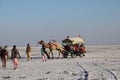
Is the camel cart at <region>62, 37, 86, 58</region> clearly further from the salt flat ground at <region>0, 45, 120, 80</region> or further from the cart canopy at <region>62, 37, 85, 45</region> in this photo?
the salt flat ground at <region>0, 45, 120, 80</region>

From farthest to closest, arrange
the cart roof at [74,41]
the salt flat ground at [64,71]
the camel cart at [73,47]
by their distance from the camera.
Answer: the cart roof at [74,41] < the camel cart at [73,47] < the salt flat ground at [64,71]

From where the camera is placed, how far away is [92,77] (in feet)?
66.0

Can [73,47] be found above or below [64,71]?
above

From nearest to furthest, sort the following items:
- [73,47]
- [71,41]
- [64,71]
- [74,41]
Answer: [64,71], [73,47], [71,41], [74,41]

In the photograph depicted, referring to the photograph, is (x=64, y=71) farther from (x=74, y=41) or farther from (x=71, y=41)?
(x=74, y=41)

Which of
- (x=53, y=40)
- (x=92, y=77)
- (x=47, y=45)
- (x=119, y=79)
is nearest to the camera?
(x=119, y=79)

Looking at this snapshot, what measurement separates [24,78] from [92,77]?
3.49 m

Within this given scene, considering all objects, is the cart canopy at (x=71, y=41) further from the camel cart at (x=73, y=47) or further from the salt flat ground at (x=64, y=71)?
the salt flat ground at (x=64, y=71)

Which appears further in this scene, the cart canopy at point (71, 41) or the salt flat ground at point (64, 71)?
the cart canopy at point (71, 41)

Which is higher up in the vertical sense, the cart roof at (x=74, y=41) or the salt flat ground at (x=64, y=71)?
the cart roof at (x=74, y=41)

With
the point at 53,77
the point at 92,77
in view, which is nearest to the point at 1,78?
the point at 53,77

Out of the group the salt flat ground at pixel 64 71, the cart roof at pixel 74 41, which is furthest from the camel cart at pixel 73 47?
the salt flat ground at pixel 64 71

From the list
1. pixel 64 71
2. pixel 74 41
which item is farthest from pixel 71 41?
pixel 64 71

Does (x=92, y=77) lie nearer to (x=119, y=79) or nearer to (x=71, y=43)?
(x=119, y=79)
